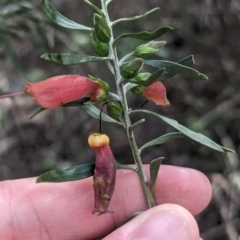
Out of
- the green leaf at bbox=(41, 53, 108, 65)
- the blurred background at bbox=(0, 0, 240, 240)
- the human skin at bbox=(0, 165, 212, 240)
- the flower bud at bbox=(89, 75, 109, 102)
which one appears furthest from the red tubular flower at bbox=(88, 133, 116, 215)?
the blurred background at bbox=(0, 0, 240, 240)

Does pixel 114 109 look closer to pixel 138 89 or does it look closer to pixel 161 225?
pixel 138 89

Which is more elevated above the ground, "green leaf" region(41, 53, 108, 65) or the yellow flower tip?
"green leaf" region(41, 53, 108, 65)

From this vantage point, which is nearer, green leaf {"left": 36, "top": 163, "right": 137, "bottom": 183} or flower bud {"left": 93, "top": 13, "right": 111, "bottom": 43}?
flower bud {"left": 93, "top": 13, "right": 111, "bottom": 43}

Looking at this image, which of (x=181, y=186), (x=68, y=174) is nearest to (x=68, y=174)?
(x=68, y=174)

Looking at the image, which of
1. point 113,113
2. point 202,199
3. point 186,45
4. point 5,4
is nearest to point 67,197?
point 202,199

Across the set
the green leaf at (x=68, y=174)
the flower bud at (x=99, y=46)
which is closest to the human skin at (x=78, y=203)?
the green leaf at (x=68, y=174)

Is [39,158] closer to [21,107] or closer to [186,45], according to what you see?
[21,107]

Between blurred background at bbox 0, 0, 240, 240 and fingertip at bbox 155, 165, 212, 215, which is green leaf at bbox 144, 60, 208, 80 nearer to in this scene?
fingertip at bbox 155, 165, 212, 215
